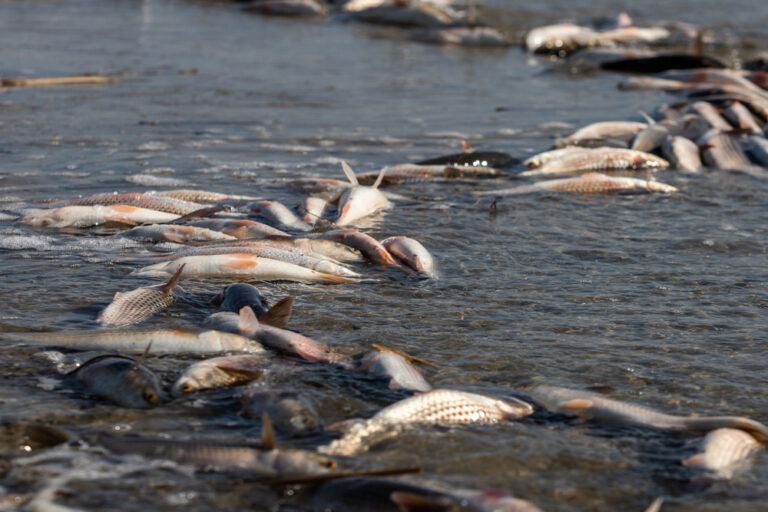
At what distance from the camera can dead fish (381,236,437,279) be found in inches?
247

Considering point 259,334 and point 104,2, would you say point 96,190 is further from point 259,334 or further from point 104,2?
point 104,2

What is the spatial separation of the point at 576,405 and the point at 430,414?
0.68 meters

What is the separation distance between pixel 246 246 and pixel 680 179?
486cm

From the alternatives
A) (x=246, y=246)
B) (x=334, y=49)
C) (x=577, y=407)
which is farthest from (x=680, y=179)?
(x=334, y=49)

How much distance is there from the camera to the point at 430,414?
415 cm

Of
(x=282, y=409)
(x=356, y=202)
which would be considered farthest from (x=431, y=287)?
(x=282, y=409)

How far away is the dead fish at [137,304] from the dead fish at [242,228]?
1364 millimetres

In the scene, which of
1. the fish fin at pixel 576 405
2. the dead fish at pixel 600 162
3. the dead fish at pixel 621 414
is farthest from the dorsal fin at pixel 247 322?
the dead fish at pixel 600 162

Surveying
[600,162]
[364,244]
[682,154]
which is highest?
[682,154]

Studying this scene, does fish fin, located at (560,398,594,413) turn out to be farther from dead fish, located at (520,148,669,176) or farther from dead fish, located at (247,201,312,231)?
dead fish, located at (520,148,669,176)

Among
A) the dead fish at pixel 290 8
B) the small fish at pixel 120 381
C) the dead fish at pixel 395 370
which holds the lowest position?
the small fish at pixel 120 381

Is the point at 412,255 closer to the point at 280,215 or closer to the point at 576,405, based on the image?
the point at 280,215

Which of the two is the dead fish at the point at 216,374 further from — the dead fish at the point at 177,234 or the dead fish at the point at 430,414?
the dead fish at the point at 177,234

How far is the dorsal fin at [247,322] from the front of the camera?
4859 millimetres
